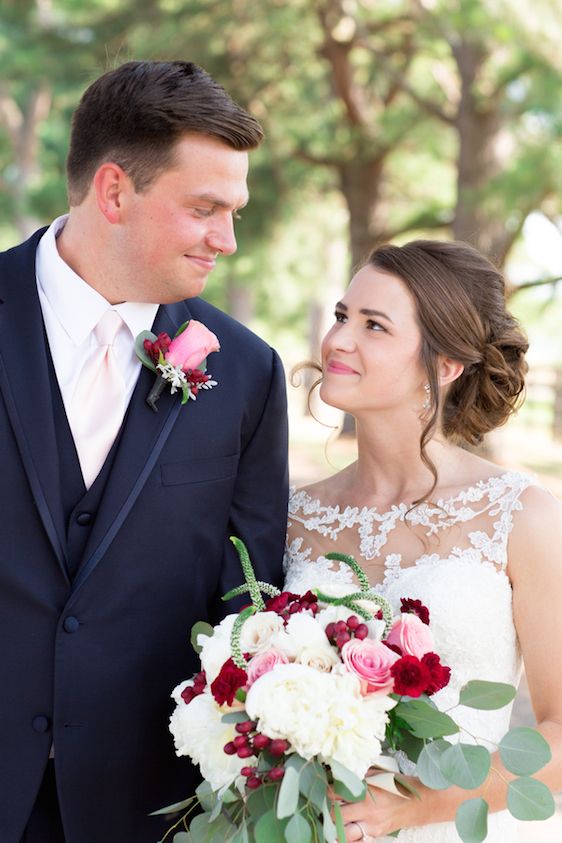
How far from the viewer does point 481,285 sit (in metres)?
3.24

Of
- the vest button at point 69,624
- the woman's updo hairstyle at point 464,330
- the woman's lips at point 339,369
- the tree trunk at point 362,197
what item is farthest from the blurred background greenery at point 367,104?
the vest button at point 69,624

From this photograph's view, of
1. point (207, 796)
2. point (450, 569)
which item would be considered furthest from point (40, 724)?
point (450, 569)

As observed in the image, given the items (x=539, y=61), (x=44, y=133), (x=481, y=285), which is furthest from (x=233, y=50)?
(x=44, y=133)

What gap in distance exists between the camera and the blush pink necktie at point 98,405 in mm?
2650

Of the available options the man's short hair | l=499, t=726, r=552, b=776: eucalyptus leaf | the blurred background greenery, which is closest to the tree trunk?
the blurred background greenery

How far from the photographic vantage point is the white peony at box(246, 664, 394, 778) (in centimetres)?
204

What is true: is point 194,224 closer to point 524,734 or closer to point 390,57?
point 524,734

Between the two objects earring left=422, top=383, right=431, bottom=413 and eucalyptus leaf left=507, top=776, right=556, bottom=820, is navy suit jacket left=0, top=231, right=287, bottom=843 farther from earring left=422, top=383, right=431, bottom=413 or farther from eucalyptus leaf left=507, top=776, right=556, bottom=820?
eucalyptus leaf left=507, top=776, right=556, bottom=820

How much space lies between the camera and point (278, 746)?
2.05 metres

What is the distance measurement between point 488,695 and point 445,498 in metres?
0.90

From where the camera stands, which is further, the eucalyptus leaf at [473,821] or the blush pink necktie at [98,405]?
the blush pink necktie at [98,405]

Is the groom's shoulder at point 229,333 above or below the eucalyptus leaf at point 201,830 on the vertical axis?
above

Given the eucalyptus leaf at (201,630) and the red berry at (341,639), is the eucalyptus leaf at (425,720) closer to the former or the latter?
the red berry at (341,639)

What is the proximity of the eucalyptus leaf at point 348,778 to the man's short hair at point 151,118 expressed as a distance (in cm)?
148
